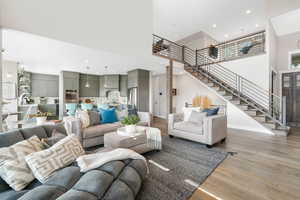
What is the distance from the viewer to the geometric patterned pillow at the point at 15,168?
108cm

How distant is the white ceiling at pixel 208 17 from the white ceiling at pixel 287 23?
1.63 ft

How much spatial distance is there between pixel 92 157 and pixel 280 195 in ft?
7.42

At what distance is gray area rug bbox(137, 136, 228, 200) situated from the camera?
164 centimetres

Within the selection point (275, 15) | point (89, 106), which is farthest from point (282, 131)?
point (89, 106)

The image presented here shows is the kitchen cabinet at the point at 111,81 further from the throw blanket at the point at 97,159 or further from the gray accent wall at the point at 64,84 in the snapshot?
the throw blanket at the point at 97,159

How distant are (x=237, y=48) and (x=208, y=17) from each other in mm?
1827

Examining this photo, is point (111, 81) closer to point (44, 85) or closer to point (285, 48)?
point (44, 85)

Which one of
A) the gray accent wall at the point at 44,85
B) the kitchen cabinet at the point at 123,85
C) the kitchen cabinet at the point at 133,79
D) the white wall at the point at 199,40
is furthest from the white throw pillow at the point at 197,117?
the gray accent wall at the point at 44,85

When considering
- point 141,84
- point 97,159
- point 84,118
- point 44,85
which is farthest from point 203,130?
point 44,85

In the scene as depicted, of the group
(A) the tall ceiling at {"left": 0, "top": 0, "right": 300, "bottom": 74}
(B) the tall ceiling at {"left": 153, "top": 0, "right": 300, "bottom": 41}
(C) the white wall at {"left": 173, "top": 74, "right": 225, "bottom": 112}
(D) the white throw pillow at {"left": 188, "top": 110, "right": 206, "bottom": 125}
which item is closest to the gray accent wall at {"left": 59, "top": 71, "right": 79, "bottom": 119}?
(A) the tall ceiling at {"left": 0, "top": 0, "right": 300, "bottom": 74}

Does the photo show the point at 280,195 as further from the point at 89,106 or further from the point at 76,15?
the point at 89,106

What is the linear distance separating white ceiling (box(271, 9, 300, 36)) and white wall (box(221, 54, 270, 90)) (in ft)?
6.13

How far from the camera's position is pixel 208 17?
550 centimetres

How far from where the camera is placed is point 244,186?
69.9 inches
